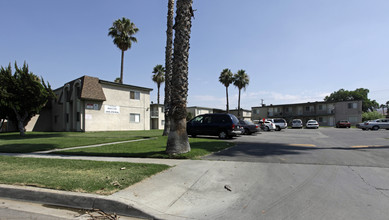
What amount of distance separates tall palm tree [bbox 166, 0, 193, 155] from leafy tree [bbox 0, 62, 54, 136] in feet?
55.7

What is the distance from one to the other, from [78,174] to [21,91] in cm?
1790

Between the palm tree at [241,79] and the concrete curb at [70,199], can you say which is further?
the palm tree at [241,79]

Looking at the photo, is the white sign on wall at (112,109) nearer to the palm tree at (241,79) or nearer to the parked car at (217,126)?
the parked car at (217,126)

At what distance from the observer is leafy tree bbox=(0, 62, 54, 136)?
59.9 ft

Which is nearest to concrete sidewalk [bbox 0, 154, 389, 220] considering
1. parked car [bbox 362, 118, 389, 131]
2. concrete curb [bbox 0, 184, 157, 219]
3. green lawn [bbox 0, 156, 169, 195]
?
concrete curb [bbox 0, 184, 157, 219]

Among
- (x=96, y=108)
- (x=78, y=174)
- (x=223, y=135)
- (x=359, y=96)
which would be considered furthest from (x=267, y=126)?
(x=359, y=96)

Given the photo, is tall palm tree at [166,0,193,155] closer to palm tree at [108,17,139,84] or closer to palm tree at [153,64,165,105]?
palm tree at [108,17,139,84]

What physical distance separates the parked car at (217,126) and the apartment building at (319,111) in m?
45.3

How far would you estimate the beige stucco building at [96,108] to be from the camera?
88.5 feet

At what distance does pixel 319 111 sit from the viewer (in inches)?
2076

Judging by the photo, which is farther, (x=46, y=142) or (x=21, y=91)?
(x=21, y=91)

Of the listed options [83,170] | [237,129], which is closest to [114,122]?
[237,129]

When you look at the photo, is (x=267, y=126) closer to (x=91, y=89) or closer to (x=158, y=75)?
(x=91, y=89)

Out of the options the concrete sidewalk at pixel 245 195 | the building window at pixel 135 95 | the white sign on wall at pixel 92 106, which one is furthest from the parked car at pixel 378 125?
the white sign on wall at pixel 92 106
